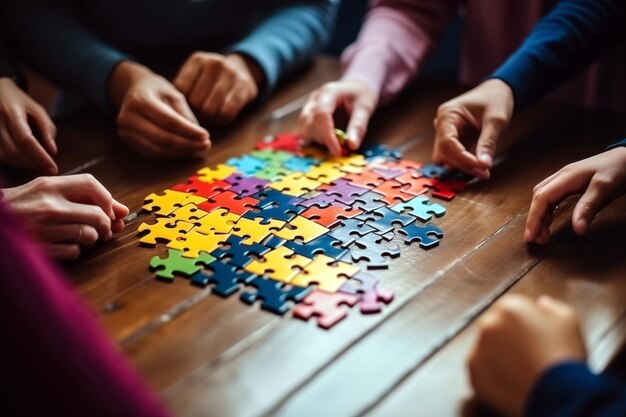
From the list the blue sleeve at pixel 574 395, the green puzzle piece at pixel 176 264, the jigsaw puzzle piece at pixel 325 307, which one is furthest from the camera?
the green puzzle piece at pixel 176 264

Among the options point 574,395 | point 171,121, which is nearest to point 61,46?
point 171,121

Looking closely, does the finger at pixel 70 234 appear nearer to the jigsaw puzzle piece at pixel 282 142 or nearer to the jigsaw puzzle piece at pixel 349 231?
the jigsaw puzzle piece at pixel 349 231

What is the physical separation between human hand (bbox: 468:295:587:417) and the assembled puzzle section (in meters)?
0.19

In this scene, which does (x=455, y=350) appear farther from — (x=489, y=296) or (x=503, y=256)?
(x=503, y=256)

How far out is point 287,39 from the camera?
71.4 inches

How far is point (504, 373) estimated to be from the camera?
0.78m

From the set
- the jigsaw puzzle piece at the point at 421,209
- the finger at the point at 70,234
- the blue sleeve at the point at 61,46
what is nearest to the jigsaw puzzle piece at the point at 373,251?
the jigsaw puzzle piece at the point at 421,209

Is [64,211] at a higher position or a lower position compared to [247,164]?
higher

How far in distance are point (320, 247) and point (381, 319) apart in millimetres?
196

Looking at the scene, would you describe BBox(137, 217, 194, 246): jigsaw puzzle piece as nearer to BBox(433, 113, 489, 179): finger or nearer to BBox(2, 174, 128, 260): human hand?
BBox(2, 174, 128, 260): human hand

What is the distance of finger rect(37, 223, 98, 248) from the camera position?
3.46 ft

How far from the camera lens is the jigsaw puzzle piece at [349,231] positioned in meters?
1.11

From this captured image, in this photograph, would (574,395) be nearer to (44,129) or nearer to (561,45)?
(561,45)

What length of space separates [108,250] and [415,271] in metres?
0.50
